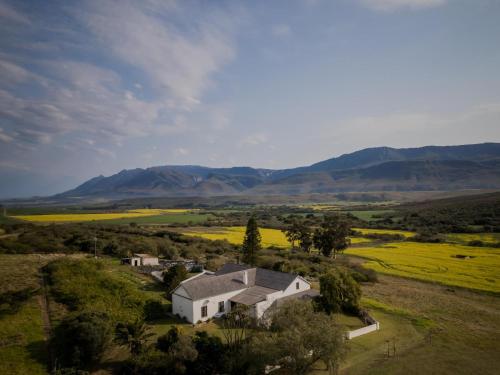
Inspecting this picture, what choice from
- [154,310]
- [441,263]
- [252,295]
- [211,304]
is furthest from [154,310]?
[441,263]

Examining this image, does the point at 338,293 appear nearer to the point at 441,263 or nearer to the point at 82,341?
the point at 82,341

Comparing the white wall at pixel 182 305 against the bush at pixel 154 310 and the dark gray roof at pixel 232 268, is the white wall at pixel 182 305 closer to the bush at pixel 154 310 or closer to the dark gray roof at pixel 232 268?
the bush at pixel 154 310

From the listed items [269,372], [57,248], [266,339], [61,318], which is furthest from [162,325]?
[57,248]

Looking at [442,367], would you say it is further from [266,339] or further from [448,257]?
[448,257]

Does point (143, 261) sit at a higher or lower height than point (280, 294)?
higher

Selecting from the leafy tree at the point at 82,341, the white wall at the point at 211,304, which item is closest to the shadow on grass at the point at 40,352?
the leafy tree at the point at 82,341

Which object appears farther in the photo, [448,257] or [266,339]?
[448,257]
